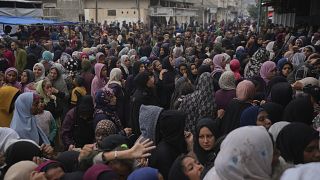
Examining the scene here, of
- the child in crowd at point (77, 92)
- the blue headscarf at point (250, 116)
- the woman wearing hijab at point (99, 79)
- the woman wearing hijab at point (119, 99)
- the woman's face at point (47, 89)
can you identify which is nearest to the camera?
the blue headscarf at point (250, 116)

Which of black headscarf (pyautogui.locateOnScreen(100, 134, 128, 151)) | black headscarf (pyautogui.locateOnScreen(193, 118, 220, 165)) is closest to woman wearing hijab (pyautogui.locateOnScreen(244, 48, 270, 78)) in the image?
black headscarf (pyautogui.locateOnScreen(193, 118, 220, 165))

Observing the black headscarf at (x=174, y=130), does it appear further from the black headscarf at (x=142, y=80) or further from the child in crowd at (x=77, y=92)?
the child in crowd at (x=77, y=92)

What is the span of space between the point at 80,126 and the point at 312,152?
112 inches

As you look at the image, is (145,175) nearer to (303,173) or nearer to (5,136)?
(303,173)

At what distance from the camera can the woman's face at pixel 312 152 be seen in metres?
3.15

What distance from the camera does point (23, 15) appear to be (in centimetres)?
1786

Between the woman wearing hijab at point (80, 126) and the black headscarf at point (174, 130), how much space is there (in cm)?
137

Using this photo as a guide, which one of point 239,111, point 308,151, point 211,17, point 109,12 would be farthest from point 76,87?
point 211,17

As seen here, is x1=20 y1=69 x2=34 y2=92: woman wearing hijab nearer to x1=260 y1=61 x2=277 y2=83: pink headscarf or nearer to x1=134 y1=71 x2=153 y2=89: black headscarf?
x1=134 y1=71 x2=153 y2=89: black headscarf

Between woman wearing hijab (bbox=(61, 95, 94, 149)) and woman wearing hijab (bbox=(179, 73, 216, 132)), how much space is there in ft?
3.49

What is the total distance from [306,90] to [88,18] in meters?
42.1

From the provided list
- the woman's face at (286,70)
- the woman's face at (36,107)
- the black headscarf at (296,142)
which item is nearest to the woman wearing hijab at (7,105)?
the woman's face at (36,107)

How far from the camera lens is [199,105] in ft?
17.4

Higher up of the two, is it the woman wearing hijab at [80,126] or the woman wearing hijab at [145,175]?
the woman wearing hijab at [145,175]
